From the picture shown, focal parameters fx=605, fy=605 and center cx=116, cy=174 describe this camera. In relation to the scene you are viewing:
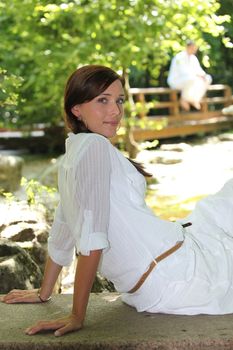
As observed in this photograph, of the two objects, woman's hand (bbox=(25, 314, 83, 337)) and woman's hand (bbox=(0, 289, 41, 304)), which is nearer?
woman's hand (bbox=(25, 314, 83, 337))

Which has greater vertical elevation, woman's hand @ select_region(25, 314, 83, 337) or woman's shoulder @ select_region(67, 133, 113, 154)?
woman's shoulder @ select_region(67, 133, 113, 154)

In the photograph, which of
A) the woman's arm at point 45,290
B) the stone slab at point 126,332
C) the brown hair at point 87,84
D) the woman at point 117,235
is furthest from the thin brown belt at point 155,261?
the woman's arm at point 45,290

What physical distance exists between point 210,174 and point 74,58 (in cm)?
289

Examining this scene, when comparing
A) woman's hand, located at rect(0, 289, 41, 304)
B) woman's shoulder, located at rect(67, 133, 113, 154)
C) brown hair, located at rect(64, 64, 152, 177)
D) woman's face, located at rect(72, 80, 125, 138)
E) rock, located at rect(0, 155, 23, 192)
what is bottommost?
rock, located at rect(0, 155, 23, 192)

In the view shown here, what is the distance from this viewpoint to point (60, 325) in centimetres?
173

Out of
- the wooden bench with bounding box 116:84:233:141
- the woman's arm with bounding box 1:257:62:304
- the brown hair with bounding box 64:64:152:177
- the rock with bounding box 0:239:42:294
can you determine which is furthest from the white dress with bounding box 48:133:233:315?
the wooden bench with bounding box 116:84:233:141

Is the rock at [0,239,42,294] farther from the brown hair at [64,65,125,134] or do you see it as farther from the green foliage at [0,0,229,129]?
the green foliage at [0,0,229,129]

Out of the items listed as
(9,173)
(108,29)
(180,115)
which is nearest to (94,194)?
(108,29)

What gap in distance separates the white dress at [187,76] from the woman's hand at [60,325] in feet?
24.7

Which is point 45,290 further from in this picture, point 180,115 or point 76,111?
point 180,115

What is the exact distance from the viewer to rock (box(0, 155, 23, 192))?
720cm

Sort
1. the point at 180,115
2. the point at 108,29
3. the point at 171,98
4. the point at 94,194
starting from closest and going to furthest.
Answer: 1. the point at 94,194
2. the point at 108,29
3. the point at 171,98
4. the point at 180,115

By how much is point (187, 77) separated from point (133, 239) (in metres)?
8.60

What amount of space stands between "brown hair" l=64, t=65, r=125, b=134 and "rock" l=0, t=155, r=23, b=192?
213 inches
